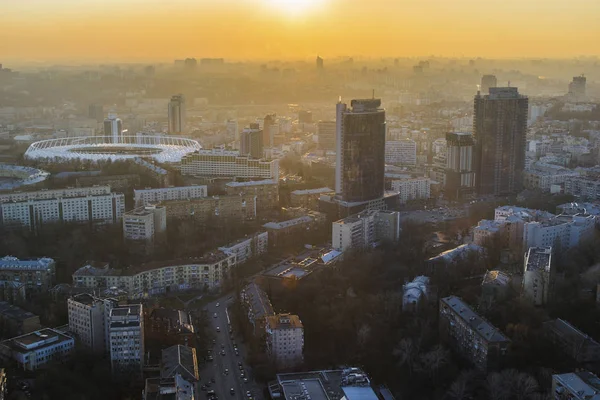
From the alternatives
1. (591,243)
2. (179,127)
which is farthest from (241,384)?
(179,127)

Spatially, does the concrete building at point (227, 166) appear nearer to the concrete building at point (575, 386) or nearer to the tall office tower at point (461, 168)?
the tall office tower at point (461, 168)

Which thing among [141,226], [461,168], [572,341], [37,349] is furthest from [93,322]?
[461,168]

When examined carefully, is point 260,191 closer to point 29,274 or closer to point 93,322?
point 29,274

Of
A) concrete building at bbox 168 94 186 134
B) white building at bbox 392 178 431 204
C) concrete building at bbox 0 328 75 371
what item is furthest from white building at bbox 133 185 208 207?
concrete building at bbox 168 94 186 134

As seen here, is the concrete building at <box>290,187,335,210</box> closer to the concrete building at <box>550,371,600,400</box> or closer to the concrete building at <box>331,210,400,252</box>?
the concrete building at <box>331,210,400,252</box>

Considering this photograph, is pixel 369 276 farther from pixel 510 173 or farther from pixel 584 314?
pixel 510 173
